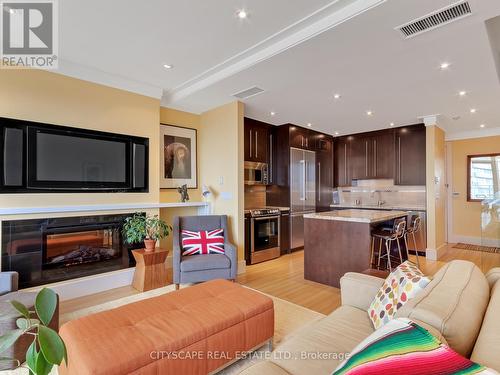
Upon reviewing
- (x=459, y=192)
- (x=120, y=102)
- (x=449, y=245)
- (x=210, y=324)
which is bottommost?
(x=449, y=245)

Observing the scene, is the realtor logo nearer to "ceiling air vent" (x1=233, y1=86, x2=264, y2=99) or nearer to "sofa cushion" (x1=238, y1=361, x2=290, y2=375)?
"ceiling air vent" (x1=233, y1=86, x2=264, y2=99)

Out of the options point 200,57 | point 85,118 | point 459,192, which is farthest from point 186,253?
point 459,192

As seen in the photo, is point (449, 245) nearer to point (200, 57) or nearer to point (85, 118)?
point (200, 57)

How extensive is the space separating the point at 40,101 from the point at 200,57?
1869 millimetres

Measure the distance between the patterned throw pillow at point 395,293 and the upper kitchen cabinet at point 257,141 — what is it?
11.7 feet

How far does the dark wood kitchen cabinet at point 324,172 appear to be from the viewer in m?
6.14

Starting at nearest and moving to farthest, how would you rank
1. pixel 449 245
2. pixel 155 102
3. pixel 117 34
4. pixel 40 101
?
pixel 117 34
pixel 40 101
pixel 155 102
pixel 449 245

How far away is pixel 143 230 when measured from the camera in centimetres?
339

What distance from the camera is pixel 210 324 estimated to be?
1.66 m

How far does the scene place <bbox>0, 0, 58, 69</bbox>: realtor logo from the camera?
85.2 inches

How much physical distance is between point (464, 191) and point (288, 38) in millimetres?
6068

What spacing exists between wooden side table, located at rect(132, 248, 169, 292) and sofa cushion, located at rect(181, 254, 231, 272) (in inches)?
14.9

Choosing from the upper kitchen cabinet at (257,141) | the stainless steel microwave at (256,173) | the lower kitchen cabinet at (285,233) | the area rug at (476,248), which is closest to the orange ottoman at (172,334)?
the stainless steel microwave at (256,173)

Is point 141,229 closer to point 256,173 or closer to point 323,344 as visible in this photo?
point 256,173
